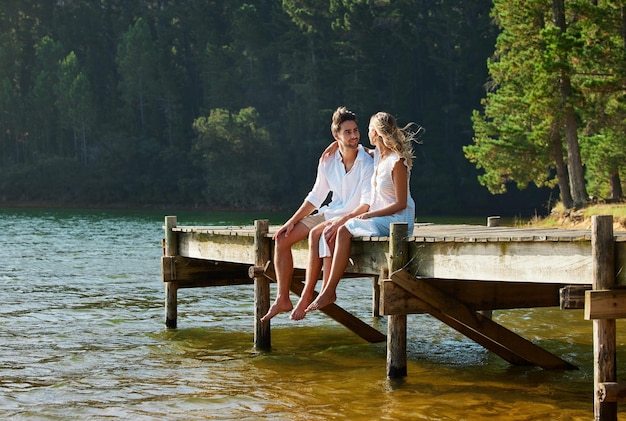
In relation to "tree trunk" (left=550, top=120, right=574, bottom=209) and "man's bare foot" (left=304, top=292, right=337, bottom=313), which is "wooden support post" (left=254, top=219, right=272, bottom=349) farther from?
"tree trunk" (left=550, top=120, right=574, bottom=209)

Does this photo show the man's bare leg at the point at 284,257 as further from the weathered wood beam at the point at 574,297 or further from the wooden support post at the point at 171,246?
the wooden support post at the point at 171,246

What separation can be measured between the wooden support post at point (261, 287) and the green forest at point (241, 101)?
6169cm

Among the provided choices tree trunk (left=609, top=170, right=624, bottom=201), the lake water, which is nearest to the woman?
the lake water

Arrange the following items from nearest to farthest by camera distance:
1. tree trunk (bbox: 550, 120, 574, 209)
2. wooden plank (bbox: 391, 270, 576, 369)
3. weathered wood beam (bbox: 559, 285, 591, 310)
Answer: weathered wood beam (bbox: 559, 285, 591, 310), wooden plank (bbox: 391, 270, 576, 369), tree trunk (bbox: 550, 120, 574, 209)

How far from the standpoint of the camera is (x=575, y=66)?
3148cm

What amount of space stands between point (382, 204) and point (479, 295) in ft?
4.83

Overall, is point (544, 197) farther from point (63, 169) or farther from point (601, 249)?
point (601, 249)

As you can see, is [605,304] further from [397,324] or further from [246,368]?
[246,368]

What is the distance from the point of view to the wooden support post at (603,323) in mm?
7379

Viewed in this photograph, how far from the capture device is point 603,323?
7.52 metres

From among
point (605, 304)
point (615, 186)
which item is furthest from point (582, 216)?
point (605, 304)

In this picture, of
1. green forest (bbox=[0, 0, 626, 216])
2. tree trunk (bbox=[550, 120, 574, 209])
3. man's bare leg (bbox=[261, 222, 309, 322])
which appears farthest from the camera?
green forest (bbox=[0, 0, 626, 216])

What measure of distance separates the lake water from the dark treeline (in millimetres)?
60621

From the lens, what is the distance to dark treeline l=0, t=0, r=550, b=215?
80188 millimetres
